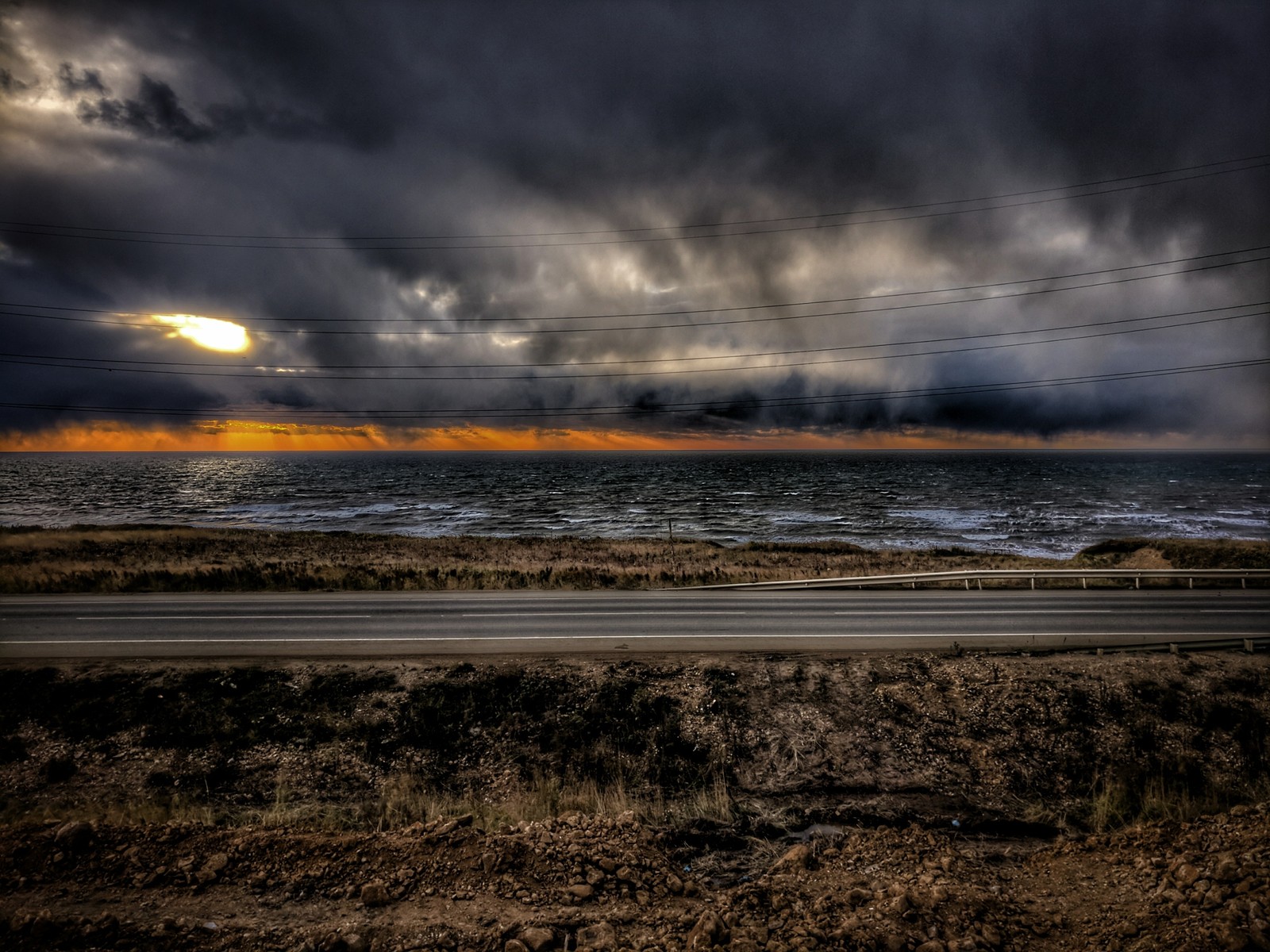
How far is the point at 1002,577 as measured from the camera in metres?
24.0

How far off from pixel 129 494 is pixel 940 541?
113m

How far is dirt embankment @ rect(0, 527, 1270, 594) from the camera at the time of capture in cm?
2444

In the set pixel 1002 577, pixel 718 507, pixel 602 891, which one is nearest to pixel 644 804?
pixel 602 891

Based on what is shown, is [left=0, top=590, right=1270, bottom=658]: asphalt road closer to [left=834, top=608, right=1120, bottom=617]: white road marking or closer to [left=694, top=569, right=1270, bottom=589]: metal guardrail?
[left=834, top=608, right=1120, bottom=617]: white road marking

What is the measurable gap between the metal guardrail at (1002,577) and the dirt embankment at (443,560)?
2206mm

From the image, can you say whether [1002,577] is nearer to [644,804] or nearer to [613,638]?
[613,638]

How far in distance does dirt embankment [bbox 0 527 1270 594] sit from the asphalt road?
208cm

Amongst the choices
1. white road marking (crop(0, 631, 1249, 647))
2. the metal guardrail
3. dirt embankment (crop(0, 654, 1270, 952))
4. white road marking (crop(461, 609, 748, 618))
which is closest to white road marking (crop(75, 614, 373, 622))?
white road marking (crop(0, 631, 1249, 647))

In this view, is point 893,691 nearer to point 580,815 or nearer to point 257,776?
point 580,815

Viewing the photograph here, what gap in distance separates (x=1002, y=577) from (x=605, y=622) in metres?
18.1

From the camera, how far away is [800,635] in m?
16.5

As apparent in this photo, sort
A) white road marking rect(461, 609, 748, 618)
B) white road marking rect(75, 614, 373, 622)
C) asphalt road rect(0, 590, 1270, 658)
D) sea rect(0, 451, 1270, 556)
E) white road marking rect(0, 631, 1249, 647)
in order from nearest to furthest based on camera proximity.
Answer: asphalt road rect(0, 590, 1270, 658)
white road marking rect(0, 631, 1249, 647)
white road marking rect(75, 614, 373, 622)
white road marking rect(461, 609, 748, 618)
sea rect(0, 451, 1270, 556)

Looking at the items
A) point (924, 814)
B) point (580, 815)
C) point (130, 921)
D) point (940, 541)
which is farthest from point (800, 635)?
point (940, 541)

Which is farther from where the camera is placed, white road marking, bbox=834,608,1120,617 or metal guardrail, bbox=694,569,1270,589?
metal guardrail, bbox=694,569,1270,589
